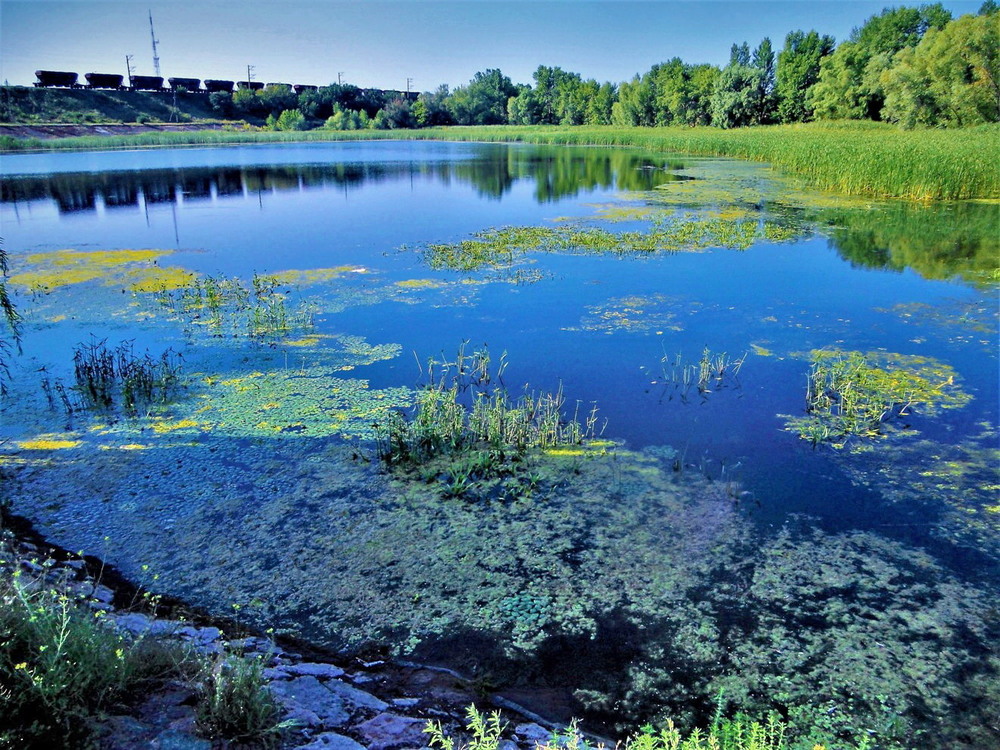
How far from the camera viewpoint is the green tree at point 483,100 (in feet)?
259

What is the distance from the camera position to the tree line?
97.1 feet

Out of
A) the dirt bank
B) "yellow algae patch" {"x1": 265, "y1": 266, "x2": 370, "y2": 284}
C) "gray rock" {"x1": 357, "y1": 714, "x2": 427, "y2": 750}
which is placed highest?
the dirt bank

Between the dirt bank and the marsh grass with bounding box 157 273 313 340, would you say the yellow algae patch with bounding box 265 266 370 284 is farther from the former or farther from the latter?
the dirt bank

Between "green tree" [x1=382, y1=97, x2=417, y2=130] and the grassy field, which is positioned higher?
"green tree" [x1=382, y1=97, x2=417, y2=130]

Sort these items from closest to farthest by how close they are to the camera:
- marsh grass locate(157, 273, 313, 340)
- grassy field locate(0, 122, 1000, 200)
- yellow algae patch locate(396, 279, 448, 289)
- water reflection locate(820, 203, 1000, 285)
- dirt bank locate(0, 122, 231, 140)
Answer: marsh grass locate(157, 273, 313, 340) < yellow algae patch locate(396, 279, 448, 289) < water reflection locate(820, 203, 1000, 285) < grassy field locate(0, 122, 1000, 200) < dirt bank locate(0, 122, 231, 140)

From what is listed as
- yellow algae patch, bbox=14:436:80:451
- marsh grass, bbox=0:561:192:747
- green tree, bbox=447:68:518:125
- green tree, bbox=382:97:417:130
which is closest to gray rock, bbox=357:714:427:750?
marsh grass, bbox=0:561:192:747

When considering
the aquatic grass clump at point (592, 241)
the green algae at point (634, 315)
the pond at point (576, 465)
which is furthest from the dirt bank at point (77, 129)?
the green algae at point (634, 315)

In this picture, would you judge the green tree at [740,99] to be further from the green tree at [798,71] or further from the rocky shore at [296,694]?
the rocky shore at [296,694]

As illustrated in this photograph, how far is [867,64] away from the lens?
133ft

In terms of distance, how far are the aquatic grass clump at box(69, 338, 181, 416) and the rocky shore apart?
7.44 ft

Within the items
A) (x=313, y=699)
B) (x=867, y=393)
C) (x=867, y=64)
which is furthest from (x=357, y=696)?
(x=867, y=64)

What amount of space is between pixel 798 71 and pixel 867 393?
188 ft

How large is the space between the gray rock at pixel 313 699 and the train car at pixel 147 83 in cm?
8309

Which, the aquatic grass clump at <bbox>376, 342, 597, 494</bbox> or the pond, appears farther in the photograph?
the aquatic grass clump at <bbox>376, 342, 597, 494</bbox>
